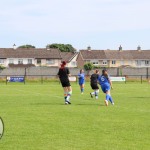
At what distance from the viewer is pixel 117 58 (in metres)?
130

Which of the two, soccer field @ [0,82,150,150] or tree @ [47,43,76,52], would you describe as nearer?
soccer field @ [0,82,150,150]

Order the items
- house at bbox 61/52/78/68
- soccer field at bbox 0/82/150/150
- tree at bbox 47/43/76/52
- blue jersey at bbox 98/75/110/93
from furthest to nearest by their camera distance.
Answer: tree at bbox 47/43/76/52 < house at bbox 61/52/78/68 < blue jersey at bbox 98/75/110/93 < soccer field at bbox 0/82/150/150

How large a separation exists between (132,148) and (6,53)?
363ft

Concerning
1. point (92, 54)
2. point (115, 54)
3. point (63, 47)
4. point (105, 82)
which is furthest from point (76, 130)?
point (63, 47)

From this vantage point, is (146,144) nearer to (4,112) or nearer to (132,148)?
(132,148)

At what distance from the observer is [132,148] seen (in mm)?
10914

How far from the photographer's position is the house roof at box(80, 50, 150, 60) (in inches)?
5039

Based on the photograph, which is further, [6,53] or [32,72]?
[6,53]

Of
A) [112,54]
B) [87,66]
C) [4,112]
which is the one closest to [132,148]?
[4,112]

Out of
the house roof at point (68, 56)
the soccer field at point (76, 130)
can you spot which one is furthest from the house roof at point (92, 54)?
the soccer field at point (76, 130)

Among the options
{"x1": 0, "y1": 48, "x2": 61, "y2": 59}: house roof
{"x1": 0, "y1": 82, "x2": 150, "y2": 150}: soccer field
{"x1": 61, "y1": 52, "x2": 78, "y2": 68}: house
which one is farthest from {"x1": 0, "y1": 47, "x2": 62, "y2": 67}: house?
{"x1": 0, "y1": 82, "x2": 150, "y2": 150}: soccer field

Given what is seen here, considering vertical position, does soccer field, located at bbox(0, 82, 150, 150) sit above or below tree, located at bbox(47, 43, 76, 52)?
below

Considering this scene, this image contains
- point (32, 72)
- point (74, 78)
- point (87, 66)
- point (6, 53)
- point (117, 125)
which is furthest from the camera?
point (6, 53)

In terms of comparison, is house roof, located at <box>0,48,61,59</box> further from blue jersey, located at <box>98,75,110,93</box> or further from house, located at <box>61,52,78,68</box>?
blue jersey, located at <box>98,75,110,93</box>
